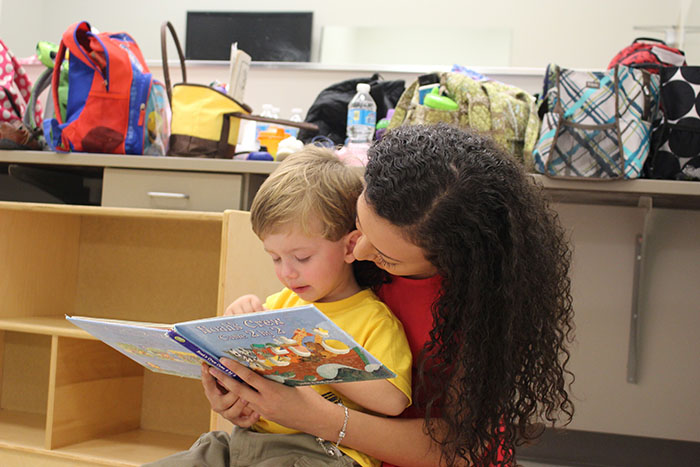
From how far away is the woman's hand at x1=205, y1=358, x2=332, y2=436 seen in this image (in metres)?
0.95

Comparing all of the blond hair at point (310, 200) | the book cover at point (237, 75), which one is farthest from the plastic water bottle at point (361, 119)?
the blond hair at point (310, 200)

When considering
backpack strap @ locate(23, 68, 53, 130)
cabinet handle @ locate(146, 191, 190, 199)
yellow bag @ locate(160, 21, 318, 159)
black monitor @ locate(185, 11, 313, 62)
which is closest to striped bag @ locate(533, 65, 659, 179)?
yellow bag @ locate(160, 21, 318, 159)

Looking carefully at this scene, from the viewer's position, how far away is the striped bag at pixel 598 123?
70.3 inches

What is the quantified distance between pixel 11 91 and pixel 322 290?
1.61 metres

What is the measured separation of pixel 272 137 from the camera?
2.23m

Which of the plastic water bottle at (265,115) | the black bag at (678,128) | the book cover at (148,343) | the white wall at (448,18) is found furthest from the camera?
the white wall at (448,18)

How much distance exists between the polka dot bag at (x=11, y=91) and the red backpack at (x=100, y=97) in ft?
0.91

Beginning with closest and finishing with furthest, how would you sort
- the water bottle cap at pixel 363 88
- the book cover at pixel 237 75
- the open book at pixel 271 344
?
the open book at pixel 271 344
the book cover at pixel 237 75
the water bottle cap at pixel 363 88

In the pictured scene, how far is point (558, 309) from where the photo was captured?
1.02 m

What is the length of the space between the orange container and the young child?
3.46 ft

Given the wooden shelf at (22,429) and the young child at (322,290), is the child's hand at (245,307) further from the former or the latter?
the wooden shelf at (22,429)

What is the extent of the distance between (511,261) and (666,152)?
1.21m

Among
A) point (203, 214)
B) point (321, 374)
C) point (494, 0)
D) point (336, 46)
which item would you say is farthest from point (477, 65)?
point (321, 374)

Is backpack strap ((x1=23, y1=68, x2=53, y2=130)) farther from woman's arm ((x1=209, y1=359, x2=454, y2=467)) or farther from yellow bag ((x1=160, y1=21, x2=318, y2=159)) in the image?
woman's arm ((x1=209, y1=359, x2=454, y2=467))
